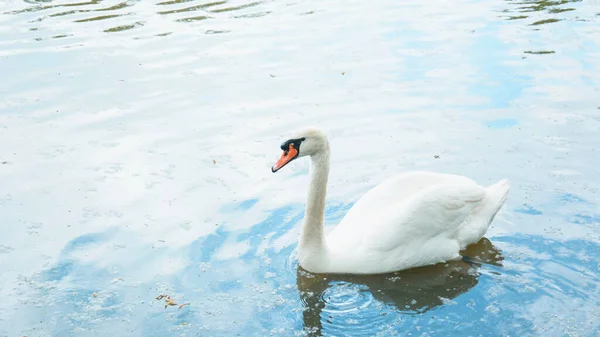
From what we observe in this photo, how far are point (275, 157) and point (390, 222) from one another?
8.83ft

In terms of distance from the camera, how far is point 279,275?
7.43 meters

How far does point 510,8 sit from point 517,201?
8214mm

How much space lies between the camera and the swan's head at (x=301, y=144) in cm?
718

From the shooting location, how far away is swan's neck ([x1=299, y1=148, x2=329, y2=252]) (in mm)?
7332

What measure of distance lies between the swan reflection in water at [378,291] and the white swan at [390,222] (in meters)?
0.08

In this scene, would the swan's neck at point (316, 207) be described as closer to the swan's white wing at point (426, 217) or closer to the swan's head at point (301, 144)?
the swan's head at point (301, 144)

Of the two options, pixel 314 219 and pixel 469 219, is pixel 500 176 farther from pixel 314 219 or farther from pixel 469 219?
pixel 314 219

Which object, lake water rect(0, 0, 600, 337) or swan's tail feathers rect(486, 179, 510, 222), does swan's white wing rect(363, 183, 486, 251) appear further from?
lake water rect(0, 0, 600, 337)

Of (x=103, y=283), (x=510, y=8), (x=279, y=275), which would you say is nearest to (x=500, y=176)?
(x=279, y=275)

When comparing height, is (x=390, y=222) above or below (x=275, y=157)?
above

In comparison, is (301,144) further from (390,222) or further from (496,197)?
(496,197)

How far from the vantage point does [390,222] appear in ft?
24.1

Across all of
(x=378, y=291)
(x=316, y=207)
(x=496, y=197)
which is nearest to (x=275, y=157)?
(x=316, y=207)

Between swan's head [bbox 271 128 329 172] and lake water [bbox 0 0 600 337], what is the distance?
1.02m
